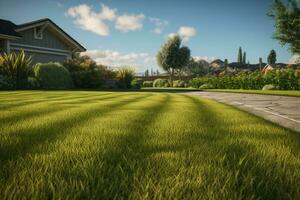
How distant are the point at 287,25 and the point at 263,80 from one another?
556cm

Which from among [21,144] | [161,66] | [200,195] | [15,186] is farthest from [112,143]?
[161,66]

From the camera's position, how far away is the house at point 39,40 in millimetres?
21078

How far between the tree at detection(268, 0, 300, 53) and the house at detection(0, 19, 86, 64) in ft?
61.8

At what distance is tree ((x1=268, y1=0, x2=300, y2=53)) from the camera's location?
16312 mm

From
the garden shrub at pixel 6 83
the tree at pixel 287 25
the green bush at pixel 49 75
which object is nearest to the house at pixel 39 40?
the green bush at pixel 49 75

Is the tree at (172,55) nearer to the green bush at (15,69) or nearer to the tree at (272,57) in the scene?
the green bush at (15,69)

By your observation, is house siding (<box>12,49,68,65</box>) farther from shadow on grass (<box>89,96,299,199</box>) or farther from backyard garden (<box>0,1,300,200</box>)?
shadow on grass (<box>89,96,299,199</box>)

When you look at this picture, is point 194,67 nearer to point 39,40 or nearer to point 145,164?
point 39,40

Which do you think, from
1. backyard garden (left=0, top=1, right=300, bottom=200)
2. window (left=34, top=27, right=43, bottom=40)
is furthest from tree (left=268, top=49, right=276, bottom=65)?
backyard garden (left=0, top=1, right=300, bottom=200)

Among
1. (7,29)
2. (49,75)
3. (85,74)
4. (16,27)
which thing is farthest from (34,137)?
(16,27)

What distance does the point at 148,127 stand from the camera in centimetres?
336

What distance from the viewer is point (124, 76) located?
2325 cm

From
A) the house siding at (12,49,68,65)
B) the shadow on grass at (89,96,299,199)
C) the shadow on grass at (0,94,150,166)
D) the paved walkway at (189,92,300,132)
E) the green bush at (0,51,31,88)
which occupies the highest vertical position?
the house siding at (12,49,68,65)

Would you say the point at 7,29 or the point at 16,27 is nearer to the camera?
the point at 7,29
